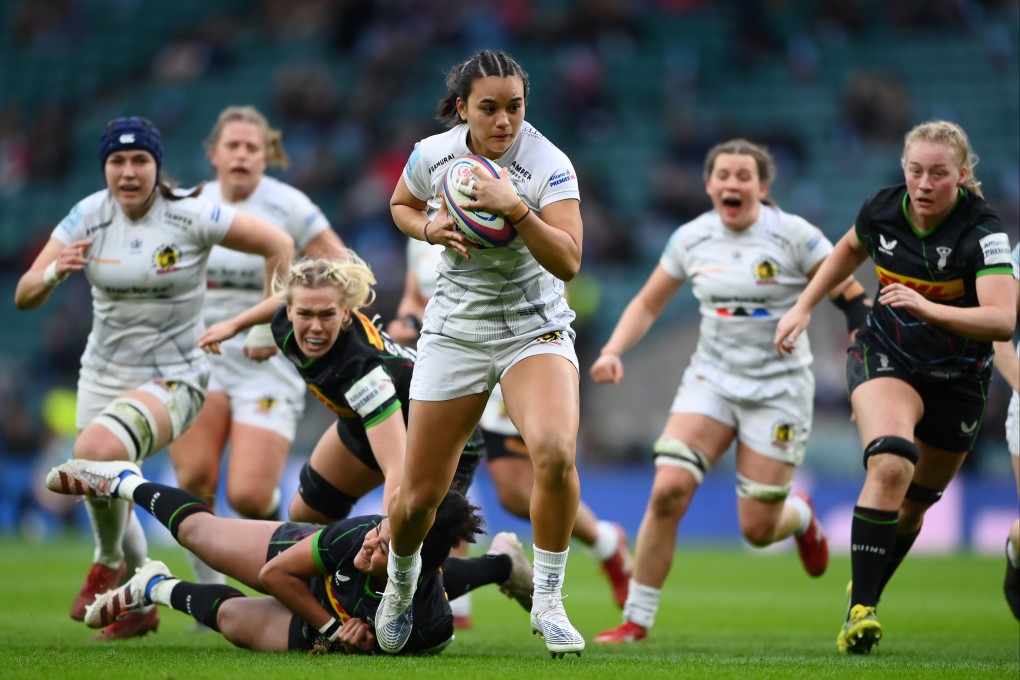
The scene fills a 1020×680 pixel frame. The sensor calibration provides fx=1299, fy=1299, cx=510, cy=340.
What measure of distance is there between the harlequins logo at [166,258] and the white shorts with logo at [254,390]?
1.18 m

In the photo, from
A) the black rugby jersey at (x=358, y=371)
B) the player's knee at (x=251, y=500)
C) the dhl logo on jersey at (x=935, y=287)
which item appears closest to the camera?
the black rugby jersey at (x=358, y=371)

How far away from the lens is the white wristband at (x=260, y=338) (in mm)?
7309

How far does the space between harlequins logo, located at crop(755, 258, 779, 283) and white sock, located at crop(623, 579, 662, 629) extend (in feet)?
6.45

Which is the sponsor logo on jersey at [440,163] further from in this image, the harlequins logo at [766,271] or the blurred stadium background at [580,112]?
the blurred stadium background at [580,112]

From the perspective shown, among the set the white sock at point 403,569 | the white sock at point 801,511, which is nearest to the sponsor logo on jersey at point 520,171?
the white sock at point 403,569

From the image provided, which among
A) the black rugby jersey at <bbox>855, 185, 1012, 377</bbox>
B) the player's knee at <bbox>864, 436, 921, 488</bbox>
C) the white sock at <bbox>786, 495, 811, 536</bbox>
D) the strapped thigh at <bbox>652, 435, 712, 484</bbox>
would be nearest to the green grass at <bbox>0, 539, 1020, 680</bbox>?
the white sock at <bbox>786, 495, 811, 536</bbox>

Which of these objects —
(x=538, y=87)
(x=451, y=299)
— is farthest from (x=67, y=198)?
(x=451, y=299)

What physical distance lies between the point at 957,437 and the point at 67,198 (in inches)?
666

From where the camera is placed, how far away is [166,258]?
23.2 ft

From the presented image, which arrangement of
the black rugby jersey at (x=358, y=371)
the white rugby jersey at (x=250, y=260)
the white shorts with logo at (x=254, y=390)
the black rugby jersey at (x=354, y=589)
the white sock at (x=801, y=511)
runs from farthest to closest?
the white sock at (x=801, y=511) < the white rugby jersey at (x=250, y=260) < the white shorts with logo at (x=254, y=390) < the black rugby jersey at (x=358, y=371) < the black rugby jersey at (x=354, y=589)

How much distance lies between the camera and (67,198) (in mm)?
20516

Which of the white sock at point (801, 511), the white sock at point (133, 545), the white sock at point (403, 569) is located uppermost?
the white sock at point (801, 511)

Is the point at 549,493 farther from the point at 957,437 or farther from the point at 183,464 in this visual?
the point at 183,464

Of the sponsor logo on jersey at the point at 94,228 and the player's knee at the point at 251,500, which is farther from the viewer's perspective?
the player's knee at the point at 251,500
